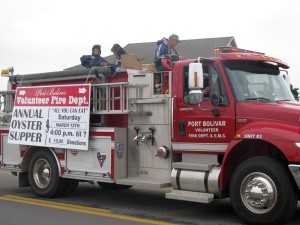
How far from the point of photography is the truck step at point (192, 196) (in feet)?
23.2

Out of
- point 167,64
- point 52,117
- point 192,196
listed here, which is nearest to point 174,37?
point 167,64

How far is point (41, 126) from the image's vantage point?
31.3 feet

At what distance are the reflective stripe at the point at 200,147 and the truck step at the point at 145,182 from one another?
60cm

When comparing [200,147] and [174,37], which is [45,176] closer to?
[200,147]

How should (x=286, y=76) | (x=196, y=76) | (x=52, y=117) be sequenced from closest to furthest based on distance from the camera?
(x=196, y=76) → (x=286, y=76) → (x=52, y=117)

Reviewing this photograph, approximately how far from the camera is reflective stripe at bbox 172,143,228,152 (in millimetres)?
7344

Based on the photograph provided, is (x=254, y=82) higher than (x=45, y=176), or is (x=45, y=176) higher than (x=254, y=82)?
(x=254, y=82)

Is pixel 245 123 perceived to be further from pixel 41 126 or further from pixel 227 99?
pixel 41 126

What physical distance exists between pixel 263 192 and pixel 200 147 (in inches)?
54.8

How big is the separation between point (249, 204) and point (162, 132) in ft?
6.93

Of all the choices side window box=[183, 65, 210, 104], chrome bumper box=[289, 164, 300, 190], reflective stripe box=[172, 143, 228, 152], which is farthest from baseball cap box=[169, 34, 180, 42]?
chrome bumper box=[289, 164, 300, 190]

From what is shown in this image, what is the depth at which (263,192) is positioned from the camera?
6566 millimetres

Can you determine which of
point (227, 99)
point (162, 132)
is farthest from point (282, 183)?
point (162, 132)

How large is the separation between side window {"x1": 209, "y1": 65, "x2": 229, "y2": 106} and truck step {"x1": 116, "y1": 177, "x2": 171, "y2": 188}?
161cm
